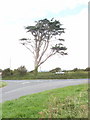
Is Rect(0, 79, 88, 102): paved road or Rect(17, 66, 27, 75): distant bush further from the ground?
Rect(17, 66, 27, 75): distant bush

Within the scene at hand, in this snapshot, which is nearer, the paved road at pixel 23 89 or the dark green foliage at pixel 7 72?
the paved road at pixel 23 89

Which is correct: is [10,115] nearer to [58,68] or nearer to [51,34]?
[58,68]

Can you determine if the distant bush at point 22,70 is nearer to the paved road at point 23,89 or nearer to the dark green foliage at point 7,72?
the dark green foliage at point 7,72

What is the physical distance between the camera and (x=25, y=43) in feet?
141

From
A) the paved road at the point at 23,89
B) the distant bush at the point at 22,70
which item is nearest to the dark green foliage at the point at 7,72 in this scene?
the distant bush at the point at 22,70

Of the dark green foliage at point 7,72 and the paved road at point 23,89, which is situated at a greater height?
the dark green foliage at point 7,72

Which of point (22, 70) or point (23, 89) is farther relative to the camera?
point (22, 70)

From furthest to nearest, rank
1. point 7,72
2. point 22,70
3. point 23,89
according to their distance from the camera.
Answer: point 7,72, point 22,70, point 23,89

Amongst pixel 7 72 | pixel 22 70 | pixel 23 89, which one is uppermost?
pixel 22 70

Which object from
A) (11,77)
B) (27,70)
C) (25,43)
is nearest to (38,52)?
(25,43)

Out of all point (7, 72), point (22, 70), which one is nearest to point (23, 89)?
point (22, 70)

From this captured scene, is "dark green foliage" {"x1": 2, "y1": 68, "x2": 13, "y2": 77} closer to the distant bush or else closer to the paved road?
the distant bush

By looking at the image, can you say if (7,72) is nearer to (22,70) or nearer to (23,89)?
(22,70)

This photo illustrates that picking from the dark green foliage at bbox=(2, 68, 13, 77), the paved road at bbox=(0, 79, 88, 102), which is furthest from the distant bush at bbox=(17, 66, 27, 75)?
the paved road at bbox=(0, 79, 88, 102)
